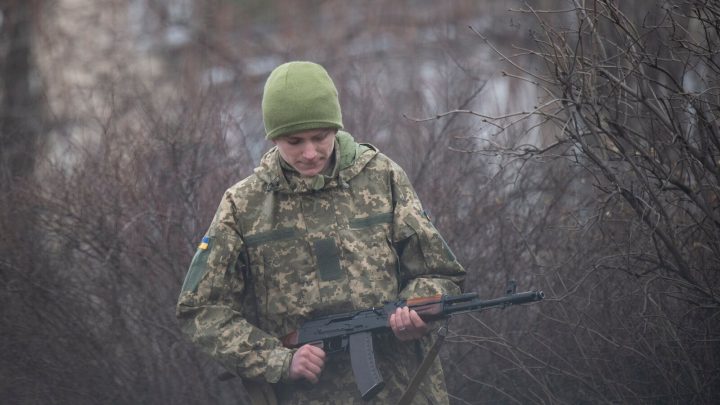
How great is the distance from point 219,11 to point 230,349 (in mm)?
10443

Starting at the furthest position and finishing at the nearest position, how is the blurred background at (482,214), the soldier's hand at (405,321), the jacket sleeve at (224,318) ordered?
1. the blurred background at (482,214)
2. the jacket sleeve at (224,318)
3. the soldier's hand at (405,321)

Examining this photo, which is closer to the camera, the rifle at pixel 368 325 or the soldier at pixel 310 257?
the rifle at pixel 368 325

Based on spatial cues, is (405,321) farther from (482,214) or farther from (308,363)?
(482,214)

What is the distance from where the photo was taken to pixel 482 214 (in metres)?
5.70

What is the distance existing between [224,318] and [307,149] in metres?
0.69

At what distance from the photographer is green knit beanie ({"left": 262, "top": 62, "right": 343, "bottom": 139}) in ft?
12.3

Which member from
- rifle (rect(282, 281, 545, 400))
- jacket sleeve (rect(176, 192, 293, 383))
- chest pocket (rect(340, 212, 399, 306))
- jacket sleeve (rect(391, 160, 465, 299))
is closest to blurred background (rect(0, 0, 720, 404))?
jacket sleeve (rect(391, 160, 465, 299))

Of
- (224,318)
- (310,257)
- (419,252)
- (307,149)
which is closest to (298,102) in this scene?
(307,149)

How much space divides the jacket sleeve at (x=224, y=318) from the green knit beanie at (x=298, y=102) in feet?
1.30

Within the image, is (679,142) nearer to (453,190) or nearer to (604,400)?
(604,400)

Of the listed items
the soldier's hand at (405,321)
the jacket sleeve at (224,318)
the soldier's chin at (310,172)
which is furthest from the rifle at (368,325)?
the soldier's chin at (310,172)

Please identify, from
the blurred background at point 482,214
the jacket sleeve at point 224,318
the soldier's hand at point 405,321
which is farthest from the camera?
the blurred background at point 482,214

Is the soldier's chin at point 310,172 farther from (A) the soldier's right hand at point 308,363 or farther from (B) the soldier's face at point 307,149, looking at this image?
(A) the soldier's right hand at point 308,363

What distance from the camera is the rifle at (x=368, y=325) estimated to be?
3693 mm
